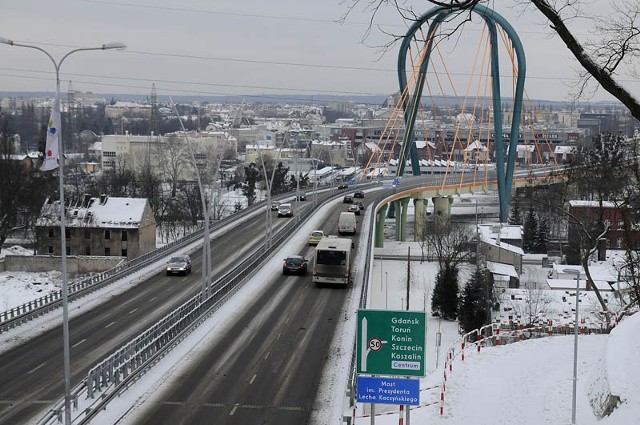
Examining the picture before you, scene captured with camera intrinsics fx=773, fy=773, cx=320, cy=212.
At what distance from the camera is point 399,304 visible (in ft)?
186

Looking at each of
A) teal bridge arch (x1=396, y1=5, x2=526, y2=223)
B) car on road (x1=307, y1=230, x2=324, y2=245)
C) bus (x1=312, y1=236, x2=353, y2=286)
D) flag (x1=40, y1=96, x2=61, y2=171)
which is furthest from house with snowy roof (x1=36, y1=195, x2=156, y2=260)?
flag (x1=40, y1=96, x2=61, y2=171)

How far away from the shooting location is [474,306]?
50.0 m

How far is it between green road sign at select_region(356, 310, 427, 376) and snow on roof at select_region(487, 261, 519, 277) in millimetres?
48913

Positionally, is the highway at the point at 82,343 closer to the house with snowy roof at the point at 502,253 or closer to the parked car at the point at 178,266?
the parked car at the point at 178,266

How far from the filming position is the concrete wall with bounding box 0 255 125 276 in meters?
61.5

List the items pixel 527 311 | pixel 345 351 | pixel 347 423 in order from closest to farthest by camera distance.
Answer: pixel 347 423 → pixel 345 351 → pixel 527 311

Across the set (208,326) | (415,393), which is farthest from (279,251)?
(415,393)

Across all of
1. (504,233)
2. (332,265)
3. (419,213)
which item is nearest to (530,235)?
(504,233)

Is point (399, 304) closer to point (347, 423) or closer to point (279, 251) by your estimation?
point (279, 251)

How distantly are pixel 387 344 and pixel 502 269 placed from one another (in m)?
52.3

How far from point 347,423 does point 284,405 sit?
317cm

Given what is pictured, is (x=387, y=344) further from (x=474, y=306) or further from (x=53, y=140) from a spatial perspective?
(x=474, y=306)

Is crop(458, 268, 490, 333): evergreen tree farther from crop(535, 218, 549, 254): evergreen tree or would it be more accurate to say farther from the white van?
crop(535, 218, 549, 254): evergreen tree

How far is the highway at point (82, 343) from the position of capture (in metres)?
22.4
